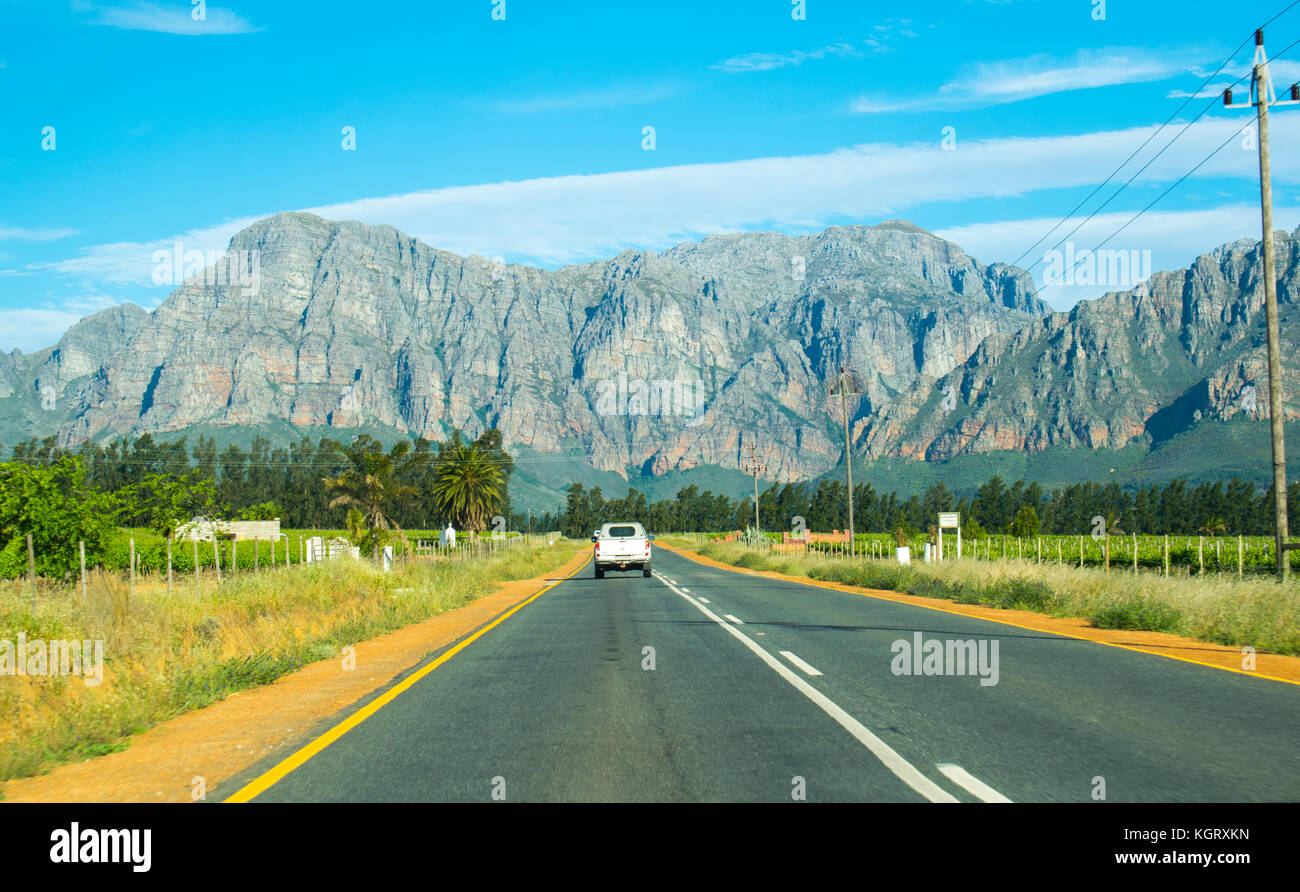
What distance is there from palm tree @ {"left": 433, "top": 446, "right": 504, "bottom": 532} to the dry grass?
78721mm

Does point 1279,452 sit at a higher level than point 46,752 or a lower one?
higher

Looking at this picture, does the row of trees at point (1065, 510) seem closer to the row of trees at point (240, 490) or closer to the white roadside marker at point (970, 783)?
the row of trees at point (240, 490)

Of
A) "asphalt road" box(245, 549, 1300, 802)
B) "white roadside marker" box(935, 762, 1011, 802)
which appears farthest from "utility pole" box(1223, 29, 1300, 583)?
"white roadside marker" box(935, 762, 1011, 802)

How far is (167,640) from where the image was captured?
12.9 metres

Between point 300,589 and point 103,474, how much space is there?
14891 centimetres

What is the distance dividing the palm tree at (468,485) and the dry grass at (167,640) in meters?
78.7

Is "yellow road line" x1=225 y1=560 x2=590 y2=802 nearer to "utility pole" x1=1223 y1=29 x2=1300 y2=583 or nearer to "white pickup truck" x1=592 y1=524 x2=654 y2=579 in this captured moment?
"utility pole" x1=1223 y1=29 x2=1300 y2=583

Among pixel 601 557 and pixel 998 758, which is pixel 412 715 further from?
pixel 601 557

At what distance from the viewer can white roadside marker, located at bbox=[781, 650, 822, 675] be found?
11047mm
